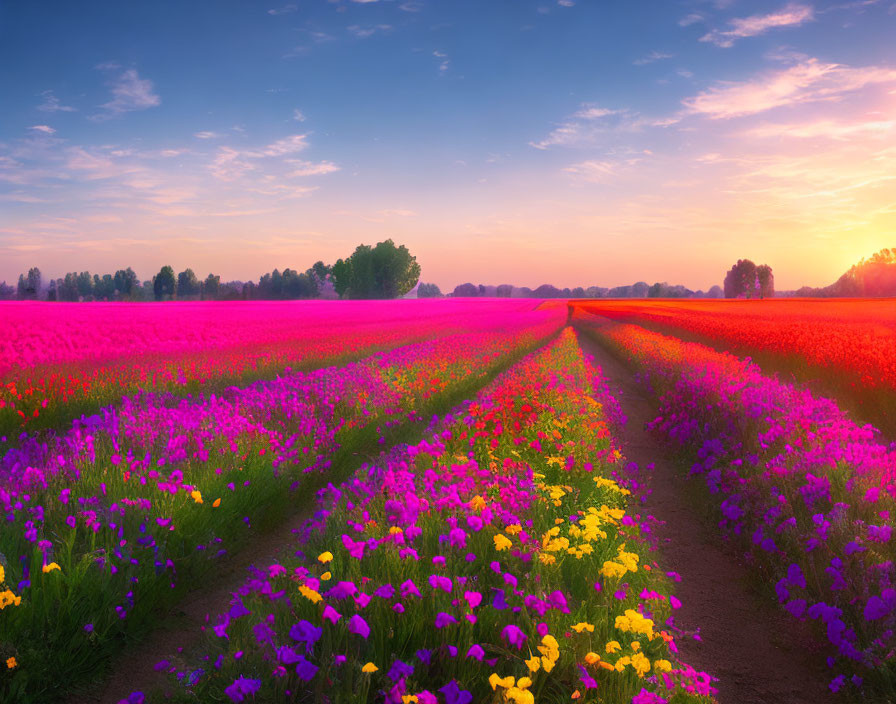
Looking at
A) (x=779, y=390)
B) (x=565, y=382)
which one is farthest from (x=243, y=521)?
(x=779, y=390)

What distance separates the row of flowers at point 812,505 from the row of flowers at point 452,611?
3.71ft

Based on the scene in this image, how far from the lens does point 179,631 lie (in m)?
4.05

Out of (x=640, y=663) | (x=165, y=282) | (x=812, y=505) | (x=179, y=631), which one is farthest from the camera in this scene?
(x=165, y=282)

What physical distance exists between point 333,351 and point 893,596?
15.3 metres

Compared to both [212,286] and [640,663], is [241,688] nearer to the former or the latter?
[640,663]

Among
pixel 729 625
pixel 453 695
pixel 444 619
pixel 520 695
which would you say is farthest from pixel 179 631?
pixel 729 625

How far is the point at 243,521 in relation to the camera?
223 inches

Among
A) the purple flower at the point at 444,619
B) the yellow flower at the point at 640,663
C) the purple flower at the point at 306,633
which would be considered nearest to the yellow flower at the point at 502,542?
the purple flower at the point at 444,619

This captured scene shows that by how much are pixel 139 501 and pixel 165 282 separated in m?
125

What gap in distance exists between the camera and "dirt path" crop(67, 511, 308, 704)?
3.38 metres

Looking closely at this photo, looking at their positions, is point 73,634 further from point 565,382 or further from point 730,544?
point 565,382

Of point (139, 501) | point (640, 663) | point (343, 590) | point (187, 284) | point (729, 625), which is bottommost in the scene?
point (729, 625)

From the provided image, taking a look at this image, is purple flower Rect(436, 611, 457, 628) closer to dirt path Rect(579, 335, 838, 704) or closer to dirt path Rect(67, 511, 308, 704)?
dirt path Rect(67, 511, 308, 704)

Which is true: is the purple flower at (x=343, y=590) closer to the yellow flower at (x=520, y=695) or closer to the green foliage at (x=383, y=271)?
the yellow flower at (x=520, y=695)
